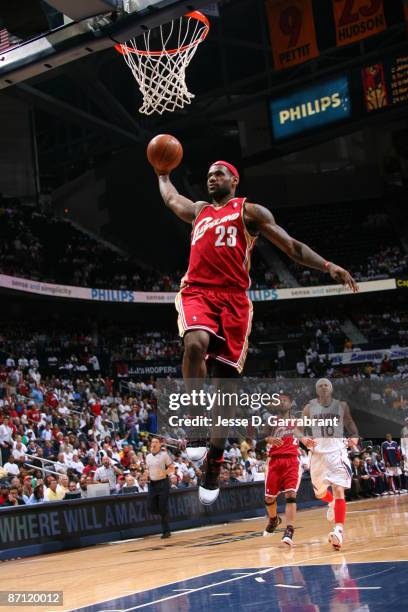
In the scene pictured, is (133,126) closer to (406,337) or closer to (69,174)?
(69,174)

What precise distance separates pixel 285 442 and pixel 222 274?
654 cm

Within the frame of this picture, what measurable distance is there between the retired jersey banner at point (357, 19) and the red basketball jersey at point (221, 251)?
744 inches

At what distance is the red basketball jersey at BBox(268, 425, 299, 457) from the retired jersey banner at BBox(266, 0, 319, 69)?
47.7ft

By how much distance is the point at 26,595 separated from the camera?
7.46 metres

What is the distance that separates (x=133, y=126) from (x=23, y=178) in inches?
190

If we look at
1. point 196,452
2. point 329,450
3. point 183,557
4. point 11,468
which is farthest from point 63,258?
point 196,452

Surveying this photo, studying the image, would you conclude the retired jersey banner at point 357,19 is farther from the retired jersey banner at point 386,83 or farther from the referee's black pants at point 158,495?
the referee's black pants at point 158,495

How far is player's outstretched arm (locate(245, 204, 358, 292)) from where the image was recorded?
4.66 meters

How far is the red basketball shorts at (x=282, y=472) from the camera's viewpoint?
11094 mm

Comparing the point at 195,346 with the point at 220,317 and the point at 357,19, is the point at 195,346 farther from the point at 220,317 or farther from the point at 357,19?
the point at 357,19

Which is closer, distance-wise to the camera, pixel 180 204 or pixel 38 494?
pixel 180 204

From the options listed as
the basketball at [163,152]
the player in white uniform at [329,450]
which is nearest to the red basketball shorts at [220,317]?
the basketball at [163,152]

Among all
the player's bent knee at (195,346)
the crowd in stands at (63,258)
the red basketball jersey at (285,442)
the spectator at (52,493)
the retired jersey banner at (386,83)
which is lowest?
the spectator at (52,493)

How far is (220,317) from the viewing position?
4949 millimetres
